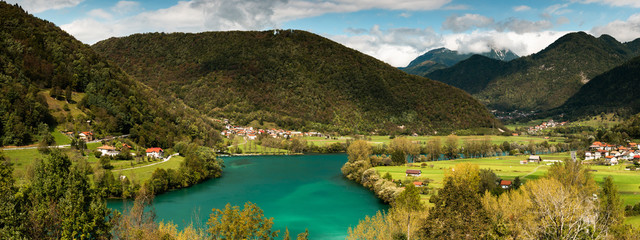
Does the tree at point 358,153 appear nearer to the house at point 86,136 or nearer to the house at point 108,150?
the house at point 108,150

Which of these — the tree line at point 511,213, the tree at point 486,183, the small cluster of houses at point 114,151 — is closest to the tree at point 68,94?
the small cluster of houses at point 114,151

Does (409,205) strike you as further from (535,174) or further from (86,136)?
(86,136)

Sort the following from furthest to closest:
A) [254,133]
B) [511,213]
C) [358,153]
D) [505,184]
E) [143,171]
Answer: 1. [254,133]
2. [358,153]
3. [143,171]
4. [505,184]
5. [511,213]

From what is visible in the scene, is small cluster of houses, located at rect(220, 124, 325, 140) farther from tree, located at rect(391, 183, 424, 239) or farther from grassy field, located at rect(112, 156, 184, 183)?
tree, located at rect(391, 183, 424, 239)

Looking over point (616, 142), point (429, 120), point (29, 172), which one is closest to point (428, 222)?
point (29, 172)

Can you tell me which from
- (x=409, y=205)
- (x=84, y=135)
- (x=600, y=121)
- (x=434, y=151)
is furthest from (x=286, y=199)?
(x=600, y=121)

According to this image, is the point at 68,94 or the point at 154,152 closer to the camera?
the point at 154,152

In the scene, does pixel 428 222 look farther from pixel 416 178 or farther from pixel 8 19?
pixel 8 19

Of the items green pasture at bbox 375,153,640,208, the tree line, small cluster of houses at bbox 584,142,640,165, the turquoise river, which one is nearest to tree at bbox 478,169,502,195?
the tree line
